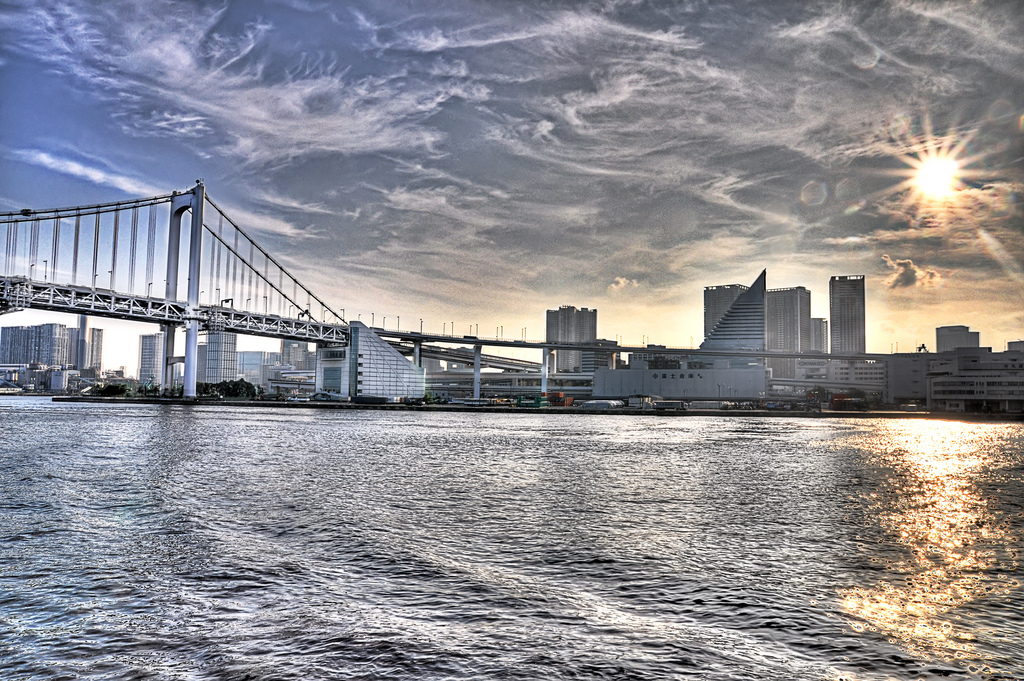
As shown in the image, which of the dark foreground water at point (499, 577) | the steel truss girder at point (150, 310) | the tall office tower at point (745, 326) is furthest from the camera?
the tall office tower at point (745, 326)

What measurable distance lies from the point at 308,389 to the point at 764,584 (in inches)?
6231

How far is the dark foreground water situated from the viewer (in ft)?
18.4

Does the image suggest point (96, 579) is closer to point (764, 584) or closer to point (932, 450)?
point (764, 584)

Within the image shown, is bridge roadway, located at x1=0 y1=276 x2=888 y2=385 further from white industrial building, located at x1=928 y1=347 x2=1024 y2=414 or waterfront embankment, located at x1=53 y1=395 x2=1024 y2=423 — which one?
white industrial building, located at x1=928 y1=347 x2=1024 y2=414

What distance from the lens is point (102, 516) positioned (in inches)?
460

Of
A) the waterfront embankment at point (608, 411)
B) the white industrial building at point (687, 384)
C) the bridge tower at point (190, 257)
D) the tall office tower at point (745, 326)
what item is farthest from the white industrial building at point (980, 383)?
the bridge tower at point (190, 257)

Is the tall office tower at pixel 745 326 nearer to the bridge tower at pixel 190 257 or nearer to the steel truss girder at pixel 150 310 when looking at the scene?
the steel truss girder at pixel 150 310

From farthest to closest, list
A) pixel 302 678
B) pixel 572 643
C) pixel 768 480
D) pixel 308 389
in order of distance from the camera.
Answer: pixel 308 389
pixel 768 480
pixel 572 643
pixel 302 678

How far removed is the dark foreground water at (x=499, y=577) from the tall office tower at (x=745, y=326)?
135478mm

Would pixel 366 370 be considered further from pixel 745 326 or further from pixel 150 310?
pixel 745 326

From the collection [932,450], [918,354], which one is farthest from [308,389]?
[932,450]

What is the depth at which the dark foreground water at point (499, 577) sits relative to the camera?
5.61 m

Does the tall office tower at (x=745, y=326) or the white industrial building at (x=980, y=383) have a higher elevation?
the tall office tower at (x=745, y=326)

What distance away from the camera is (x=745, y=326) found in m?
152
